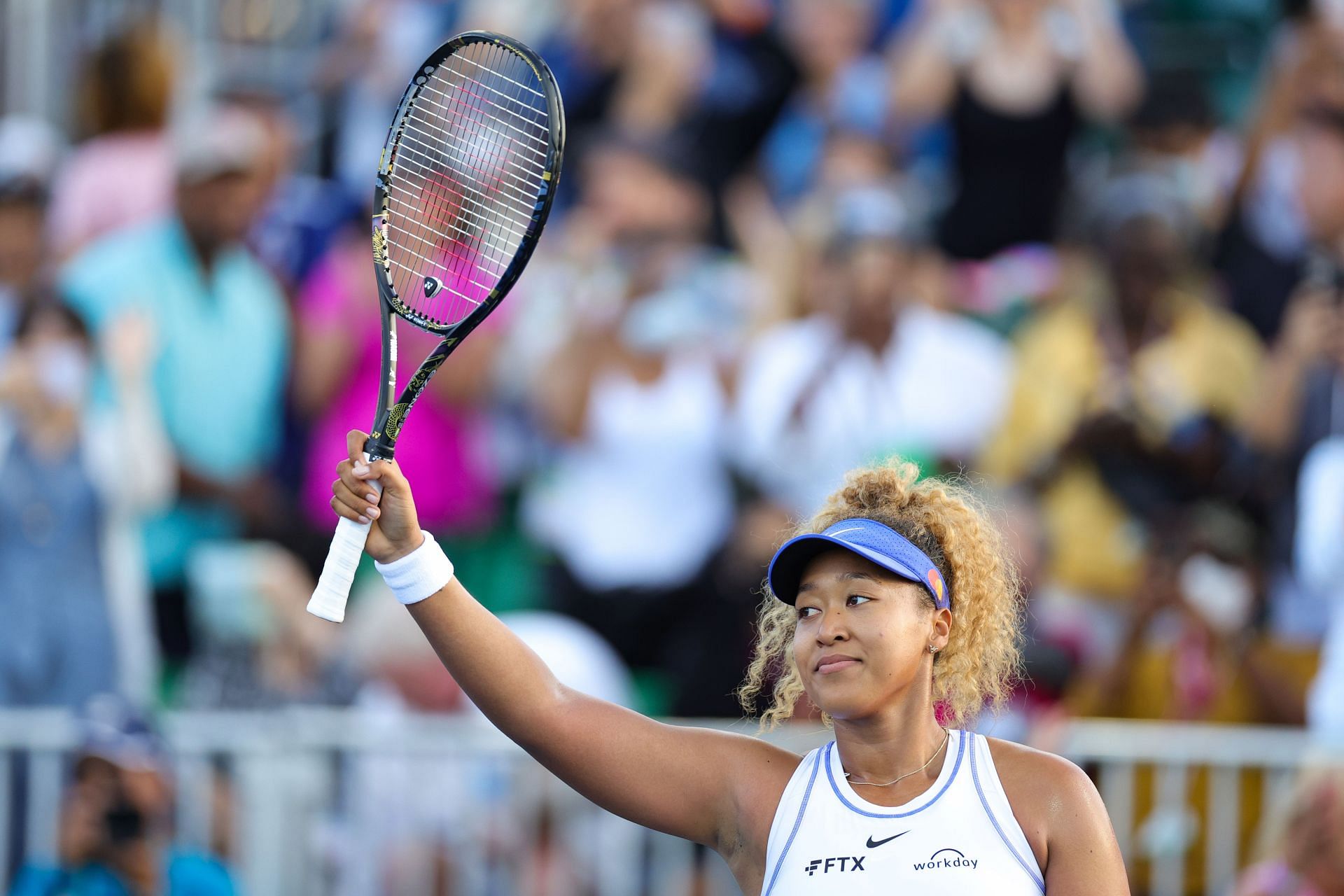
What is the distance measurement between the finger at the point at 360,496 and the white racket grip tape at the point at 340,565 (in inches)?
0.4

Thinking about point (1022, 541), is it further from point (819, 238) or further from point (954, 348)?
point (819, 238)

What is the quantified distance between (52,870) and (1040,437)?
376 cm

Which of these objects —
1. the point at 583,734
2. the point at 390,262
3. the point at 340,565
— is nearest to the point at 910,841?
the point at 583,734

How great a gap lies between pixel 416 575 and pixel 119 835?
292 cm

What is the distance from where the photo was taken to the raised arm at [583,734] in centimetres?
301

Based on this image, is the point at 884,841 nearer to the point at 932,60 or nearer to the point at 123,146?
the point at 932,60

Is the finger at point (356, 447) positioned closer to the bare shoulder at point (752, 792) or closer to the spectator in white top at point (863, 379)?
the bare shoulder at point (752, 792)

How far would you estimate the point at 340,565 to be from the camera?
9.77 ft

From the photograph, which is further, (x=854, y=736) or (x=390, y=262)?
(x=390, y=262)

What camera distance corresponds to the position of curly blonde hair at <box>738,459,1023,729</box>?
3.14 metres

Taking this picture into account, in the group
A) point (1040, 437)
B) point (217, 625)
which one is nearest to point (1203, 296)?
point (1040, 437)

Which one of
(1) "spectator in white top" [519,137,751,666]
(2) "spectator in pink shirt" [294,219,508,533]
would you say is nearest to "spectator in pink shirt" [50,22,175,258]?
(2) "spectator in pink shirt" [294,219,508,533]

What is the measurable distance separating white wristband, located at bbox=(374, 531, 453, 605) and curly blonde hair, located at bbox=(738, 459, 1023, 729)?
610 mm

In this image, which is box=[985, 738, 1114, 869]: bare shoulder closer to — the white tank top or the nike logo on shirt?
the white tank top
